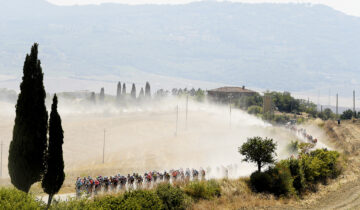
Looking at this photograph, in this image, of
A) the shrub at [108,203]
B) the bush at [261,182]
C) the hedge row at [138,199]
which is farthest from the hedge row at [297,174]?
the shrub at [108,203]

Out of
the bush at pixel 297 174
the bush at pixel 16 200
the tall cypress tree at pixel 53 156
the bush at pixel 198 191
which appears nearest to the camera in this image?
the bush at pixel 16 200

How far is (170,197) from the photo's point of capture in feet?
104

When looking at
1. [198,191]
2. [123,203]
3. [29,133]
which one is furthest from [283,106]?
[29,133]

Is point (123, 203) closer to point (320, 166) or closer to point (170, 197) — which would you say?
point (170, 197)

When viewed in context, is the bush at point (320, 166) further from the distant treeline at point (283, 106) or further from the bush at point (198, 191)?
the distant treeline at point (283, 106)

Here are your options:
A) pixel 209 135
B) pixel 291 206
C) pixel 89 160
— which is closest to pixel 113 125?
pixel 209 135

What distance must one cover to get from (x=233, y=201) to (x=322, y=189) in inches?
512

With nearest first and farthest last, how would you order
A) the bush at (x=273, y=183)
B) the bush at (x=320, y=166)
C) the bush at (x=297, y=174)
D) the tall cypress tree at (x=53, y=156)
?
the tall cypress tree at (x=53, y=156), the bush at (x=273, y=183), the bush at (x=297, y=174), the bush at (x=320, y=166)

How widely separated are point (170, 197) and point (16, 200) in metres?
11.3

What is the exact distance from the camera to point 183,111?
16425 centimetres

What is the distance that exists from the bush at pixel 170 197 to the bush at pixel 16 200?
9536 millimetres

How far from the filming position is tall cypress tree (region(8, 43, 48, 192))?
2641 cm

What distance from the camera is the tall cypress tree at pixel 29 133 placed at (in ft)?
86.6

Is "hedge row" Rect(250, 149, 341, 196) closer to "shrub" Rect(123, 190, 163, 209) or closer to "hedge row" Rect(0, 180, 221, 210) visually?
"hedge row" Rect(0, 180, 221, 210)
